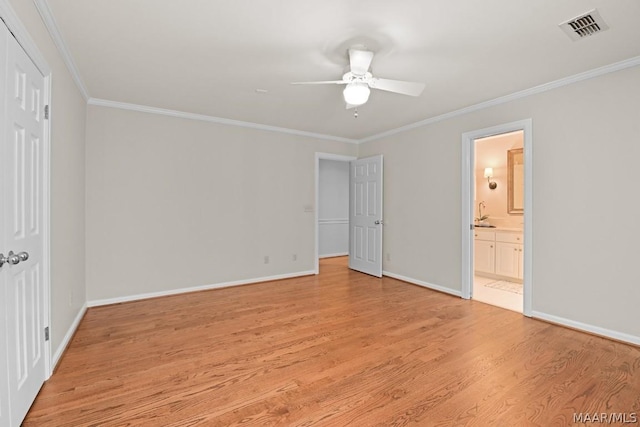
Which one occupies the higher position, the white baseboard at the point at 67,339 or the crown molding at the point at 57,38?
the crown molding at the point at 57,38

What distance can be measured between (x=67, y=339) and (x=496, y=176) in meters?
6.50

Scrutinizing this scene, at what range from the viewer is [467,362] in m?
2.44

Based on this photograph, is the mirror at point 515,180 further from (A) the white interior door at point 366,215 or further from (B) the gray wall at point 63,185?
(B) the gray wall at point 63,185

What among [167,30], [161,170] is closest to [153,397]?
[167,30]

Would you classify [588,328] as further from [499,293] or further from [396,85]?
[396,85]

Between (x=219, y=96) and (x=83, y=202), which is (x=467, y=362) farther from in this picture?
(x=83, y=202)

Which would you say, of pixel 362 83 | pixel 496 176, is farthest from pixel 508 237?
pixel 362 83

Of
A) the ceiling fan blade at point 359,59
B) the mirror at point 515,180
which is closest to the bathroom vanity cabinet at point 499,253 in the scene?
the mirror at point 515,180

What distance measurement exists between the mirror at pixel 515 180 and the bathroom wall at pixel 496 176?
10 centimetres

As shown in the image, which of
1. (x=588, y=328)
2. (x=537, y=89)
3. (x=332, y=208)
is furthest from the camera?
(x=332, y=208)

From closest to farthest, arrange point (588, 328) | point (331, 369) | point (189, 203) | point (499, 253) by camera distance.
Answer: point (331, 369) → point (588, 328) → point (189, 203) → point (499, 253)

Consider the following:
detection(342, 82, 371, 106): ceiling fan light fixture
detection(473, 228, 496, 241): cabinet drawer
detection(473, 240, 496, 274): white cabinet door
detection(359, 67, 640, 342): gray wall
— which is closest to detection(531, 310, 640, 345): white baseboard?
detection(359, 67, 640, 342): gray wall

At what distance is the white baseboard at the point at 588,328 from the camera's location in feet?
8.94

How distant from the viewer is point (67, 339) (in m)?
2.71
